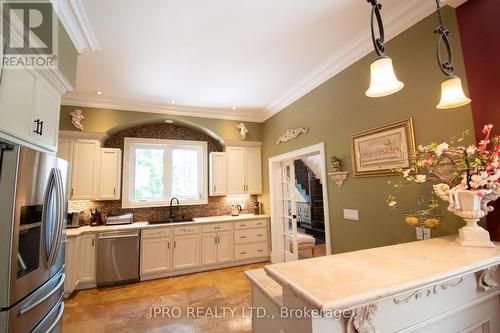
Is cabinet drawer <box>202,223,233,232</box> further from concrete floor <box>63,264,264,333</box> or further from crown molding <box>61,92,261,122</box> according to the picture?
crown molding <box>61,92,261,122</box>

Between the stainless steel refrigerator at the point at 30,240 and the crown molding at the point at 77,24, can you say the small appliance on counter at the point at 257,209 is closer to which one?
the stainless steel refrigerator at the point at 30,240

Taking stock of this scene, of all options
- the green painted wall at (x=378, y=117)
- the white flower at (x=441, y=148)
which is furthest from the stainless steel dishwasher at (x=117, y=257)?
the white flower at (x=441, y=148)

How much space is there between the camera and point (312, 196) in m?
6.43

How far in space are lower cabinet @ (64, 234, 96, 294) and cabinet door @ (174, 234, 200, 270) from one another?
1178 mm

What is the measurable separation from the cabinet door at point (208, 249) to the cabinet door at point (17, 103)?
2879 mm

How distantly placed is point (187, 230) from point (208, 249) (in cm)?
52

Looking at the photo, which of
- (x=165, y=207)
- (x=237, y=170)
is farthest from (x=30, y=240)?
(x=237, y=170)

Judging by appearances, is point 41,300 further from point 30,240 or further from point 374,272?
point 374,272

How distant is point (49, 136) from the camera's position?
6.34ft

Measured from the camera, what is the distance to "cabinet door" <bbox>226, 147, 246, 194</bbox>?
456cm

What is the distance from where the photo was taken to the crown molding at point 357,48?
194 cm

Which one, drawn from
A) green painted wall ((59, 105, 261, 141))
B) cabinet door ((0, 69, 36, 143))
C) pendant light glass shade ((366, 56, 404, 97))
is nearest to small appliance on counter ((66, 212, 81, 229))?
green painted wall ((59, 105, 261, 141))

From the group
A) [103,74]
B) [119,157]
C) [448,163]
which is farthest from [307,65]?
[119,157]

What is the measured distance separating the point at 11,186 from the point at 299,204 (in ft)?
20.8
